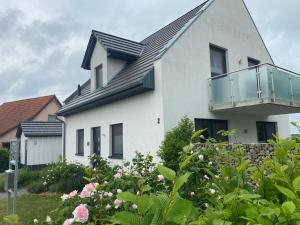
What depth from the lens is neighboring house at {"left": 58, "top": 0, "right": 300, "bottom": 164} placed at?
9.62 m

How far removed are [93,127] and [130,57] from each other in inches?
160

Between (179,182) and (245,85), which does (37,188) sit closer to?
(245,85)

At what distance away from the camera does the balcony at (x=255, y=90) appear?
31.1 ft

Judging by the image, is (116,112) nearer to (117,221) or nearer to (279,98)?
(279,98)

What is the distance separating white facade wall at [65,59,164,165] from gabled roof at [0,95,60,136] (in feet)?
69.8

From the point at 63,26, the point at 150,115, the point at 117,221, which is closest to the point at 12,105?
the point at 63,26

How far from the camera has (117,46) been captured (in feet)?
42.5

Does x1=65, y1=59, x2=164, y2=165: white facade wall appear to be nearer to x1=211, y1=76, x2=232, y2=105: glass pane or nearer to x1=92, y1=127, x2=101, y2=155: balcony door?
x1=92, y1=127, x2=101, y2=155: balcony door

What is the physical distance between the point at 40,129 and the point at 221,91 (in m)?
16.2

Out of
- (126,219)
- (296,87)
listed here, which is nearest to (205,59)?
(296,87)

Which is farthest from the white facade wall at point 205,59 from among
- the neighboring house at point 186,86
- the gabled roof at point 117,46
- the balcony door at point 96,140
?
the balcony door at point 96,140

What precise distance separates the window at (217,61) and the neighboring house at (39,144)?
44.4ft

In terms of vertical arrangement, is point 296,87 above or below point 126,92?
above

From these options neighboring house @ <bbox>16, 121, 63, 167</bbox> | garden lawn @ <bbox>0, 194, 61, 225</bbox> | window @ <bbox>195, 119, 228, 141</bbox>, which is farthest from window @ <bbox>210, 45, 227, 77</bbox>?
neighboring house @ <bbox>16, 121, 63, 167</bbox>
